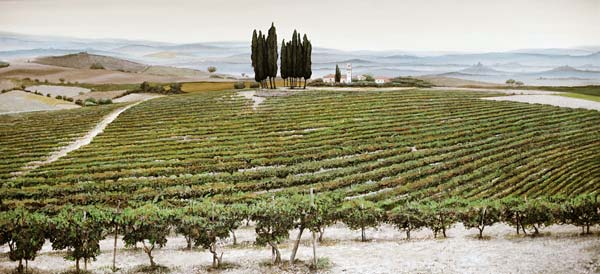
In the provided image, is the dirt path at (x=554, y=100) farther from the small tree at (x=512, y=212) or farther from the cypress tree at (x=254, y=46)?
the cypress tree at (x=254, y=46)

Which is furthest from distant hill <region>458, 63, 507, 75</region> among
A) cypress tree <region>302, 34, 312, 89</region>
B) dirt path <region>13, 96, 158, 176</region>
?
dirt path <region>13, 96, 158, 176</region>

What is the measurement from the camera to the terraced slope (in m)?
26.2

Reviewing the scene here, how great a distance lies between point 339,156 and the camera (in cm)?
3238

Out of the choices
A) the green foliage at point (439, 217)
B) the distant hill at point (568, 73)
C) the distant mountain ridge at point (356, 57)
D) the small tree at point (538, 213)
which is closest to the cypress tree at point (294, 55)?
the distant mountain ridge at point (356, 57)

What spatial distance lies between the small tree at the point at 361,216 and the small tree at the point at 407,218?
1.61 ft

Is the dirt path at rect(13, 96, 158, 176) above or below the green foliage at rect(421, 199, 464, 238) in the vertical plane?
Answer: above

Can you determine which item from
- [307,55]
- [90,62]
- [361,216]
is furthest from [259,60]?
[361,216]

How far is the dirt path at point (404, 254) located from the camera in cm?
1773

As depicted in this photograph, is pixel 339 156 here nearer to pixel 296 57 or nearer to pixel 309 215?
pixel 309 215

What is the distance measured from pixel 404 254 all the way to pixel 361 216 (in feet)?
11.0

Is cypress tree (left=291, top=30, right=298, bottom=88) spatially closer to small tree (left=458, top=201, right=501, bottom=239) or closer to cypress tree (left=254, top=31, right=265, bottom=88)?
cypress tree (left=254, top=31, right=265, bottom=88)

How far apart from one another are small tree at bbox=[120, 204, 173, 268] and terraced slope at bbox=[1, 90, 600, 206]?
6.56 m

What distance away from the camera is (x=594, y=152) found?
24.7 m

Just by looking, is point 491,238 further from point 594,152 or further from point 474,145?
point 474,145
